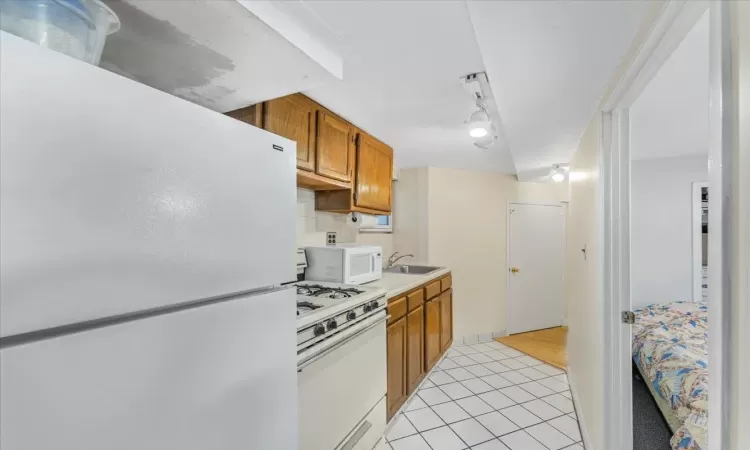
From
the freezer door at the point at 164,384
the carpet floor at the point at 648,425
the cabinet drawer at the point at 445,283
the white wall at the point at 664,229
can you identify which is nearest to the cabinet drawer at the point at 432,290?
the cabinet drawer at the point at 445,283

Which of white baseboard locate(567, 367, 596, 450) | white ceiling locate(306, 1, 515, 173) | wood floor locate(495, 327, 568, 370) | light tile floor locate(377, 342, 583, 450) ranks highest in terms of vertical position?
white ceiling locate(306, 1, 515, 173)

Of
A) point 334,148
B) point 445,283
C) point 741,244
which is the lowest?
point 445,283

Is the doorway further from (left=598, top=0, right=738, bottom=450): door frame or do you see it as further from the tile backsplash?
the tile backsplash

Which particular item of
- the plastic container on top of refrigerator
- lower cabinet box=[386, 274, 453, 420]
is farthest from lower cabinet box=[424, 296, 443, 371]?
the plastic container on top of refrigerator

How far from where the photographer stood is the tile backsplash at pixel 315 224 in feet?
8.33

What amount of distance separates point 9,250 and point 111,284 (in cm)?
15

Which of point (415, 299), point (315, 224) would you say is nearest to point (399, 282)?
point (415, 299)

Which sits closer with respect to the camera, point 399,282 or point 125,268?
point 125,268

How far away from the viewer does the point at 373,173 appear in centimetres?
288

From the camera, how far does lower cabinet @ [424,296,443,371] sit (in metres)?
2.83

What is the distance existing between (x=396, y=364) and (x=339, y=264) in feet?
2.61

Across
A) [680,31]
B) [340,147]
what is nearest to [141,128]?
[680,31]

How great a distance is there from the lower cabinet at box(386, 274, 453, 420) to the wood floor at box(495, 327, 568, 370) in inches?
41.3

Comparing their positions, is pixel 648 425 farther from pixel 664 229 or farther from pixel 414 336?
pixel 664 229
